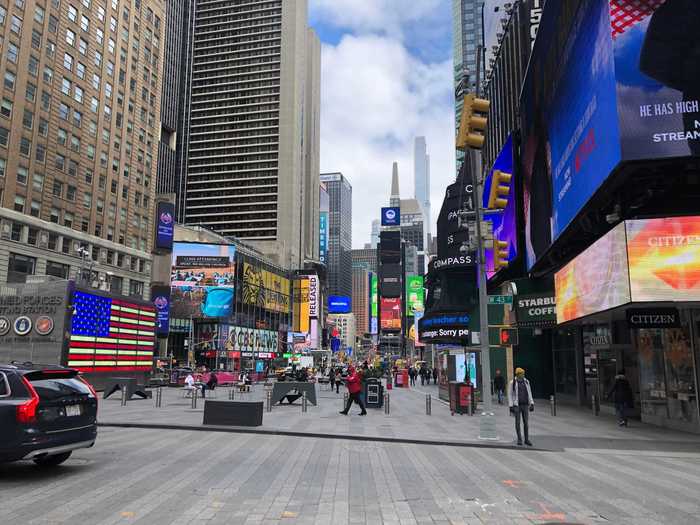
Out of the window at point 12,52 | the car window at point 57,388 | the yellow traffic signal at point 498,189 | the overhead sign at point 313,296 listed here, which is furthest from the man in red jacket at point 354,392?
the overhead sign at point 313,296

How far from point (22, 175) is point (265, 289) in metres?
55.9

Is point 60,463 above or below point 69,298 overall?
below

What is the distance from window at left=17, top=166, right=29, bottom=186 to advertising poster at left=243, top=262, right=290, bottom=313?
147ft

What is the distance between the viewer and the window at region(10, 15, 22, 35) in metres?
50.0

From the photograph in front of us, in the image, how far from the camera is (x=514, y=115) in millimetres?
40406

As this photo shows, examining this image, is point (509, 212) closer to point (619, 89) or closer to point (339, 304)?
point (619, 89)

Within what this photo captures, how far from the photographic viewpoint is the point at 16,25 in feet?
165

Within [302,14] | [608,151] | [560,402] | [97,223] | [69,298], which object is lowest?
[560,402]

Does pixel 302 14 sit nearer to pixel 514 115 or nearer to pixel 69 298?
pixel 514 115

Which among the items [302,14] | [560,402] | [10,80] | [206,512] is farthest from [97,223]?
[302,14]

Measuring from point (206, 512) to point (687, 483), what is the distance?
27.0ft

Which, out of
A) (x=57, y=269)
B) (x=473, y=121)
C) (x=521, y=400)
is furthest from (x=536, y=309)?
(x=57, y=269)

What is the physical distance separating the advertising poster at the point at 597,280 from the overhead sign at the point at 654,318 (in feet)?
3.00

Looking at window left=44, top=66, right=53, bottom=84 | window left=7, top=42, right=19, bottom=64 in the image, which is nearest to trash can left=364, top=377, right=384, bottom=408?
window left=7, top=42, right=19, bottom=64
